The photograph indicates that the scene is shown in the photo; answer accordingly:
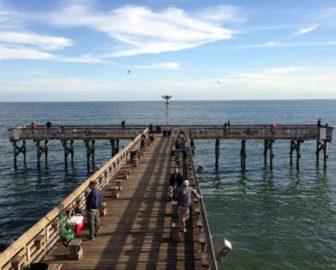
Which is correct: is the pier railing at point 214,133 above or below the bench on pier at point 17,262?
above

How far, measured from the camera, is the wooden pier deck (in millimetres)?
10828

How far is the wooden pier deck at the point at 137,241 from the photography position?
1083cm

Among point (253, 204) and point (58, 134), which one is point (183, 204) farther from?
point (58, 134)

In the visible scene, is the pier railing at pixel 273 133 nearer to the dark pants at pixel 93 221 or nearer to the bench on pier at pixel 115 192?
the bench on pier at pixel 115 192

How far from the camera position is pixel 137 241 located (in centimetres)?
1248

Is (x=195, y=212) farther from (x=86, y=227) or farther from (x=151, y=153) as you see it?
(x=151, y=153)

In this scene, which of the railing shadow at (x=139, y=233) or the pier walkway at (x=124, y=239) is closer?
the pier walkway at (x=124, y=239)

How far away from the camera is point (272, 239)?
2156 centimetres

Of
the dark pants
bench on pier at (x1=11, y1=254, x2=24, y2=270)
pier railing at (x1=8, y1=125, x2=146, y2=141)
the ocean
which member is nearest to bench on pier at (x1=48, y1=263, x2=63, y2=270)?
bench on pier at (x1=11, y1=254, x2=24, y2=270)

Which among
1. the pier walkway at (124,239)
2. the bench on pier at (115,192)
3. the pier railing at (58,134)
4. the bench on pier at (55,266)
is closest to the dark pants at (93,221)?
the pier walkway at (124,239)

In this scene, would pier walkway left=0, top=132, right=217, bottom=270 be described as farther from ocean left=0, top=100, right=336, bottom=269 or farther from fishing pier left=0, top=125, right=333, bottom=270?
ocean left=0, top=100, right=336, bottom=269

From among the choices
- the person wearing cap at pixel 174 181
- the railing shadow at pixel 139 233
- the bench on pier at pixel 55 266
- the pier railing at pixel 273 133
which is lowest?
the railing shadow at pixel 139 233

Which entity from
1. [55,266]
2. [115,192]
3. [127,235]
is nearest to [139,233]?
[127,235]

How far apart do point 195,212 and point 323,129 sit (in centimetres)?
2880
